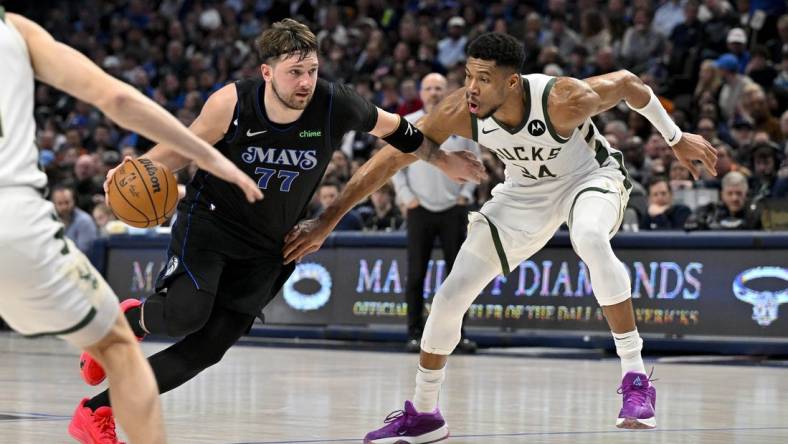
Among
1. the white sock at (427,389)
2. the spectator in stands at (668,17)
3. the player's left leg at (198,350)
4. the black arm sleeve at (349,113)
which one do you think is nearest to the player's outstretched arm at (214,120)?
the black arm sleeve at (349,113)

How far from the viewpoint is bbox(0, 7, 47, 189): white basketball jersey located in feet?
12.3

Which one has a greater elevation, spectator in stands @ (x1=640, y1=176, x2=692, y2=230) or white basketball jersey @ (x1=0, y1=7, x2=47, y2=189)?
spectator in stands @ (x1=640, y1=176, x2=692, y2=230)

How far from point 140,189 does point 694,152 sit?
2.94 meters

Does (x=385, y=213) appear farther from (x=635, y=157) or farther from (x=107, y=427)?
(x=107, y=427)

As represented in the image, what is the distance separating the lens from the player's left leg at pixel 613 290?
20.3 feet

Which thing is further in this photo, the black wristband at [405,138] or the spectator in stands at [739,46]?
the spectator in stands at [739,46]

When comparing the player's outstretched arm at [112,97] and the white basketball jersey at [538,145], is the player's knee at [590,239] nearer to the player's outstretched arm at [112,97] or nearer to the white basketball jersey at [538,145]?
the white basketball jersey at [538,145]

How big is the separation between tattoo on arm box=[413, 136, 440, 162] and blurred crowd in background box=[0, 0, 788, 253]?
218 inches

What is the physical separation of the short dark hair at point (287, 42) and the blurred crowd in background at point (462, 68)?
6.44 meters

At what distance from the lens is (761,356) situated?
11.3 m

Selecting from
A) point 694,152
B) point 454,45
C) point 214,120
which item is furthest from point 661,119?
→ point 454,45

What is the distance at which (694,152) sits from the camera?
22.2 ft

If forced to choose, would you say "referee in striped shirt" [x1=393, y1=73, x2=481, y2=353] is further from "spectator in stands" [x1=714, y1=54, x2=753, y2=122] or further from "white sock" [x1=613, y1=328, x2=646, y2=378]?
"white sock" [x1=613, y1=328, x2=646, y2=378]

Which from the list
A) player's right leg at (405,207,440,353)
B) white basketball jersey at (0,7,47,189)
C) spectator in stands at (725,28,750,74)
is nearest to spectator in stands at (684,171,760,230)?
player's right leg at (405,207,440,353)
